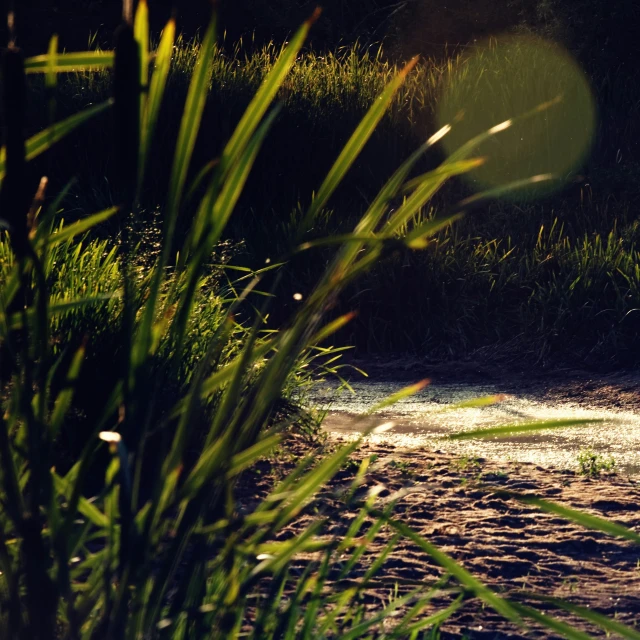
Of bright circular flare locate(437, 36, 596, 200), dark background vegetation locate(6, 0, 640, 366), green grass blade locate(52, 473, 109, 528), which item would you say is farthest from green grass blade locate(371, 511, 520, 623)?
bright circular flare locate(437, 36, 596, 200)

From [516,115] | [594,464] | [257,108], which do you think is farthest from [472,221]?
[257,108]

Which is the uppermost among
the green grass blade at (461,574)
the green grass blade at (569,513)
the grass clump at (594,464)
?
the green grass blade at (569,513)

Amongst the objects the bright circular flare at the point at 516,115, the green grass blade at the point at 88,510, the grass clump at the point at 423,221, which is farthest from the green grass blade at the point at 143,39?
the bright circular flare at the point at 516,115

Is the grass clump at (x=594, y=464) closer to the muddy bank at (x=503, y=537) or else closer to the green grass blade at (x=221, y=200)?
the muddy bank at (x=503, y=537)

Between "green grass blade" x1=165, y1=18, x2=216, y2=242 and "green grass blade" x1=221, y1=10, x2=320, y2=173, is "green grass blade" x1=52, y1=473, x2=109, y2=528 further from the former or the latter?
"green grass blade" x1=221, y1=10, x2=320, y2=173

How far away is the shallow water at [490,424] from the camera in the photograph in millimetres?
5215

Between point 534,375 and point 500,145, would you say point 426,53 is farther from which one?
point 534,375

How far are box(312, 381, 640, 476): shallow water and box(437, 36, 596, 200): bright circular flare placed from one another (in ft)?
17.8

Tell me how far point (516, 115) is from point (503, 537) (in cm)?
1033

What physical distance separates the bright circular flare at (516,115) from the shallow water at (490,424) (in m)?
5.43

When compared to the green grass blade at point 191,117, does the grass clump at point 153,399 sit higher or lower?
lower

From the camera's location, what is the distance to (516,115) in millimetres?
13188

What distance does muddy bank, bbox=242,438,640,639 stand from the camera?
304 centimetres

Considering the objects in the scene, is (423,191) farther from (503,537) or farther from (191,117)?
(503,537)
